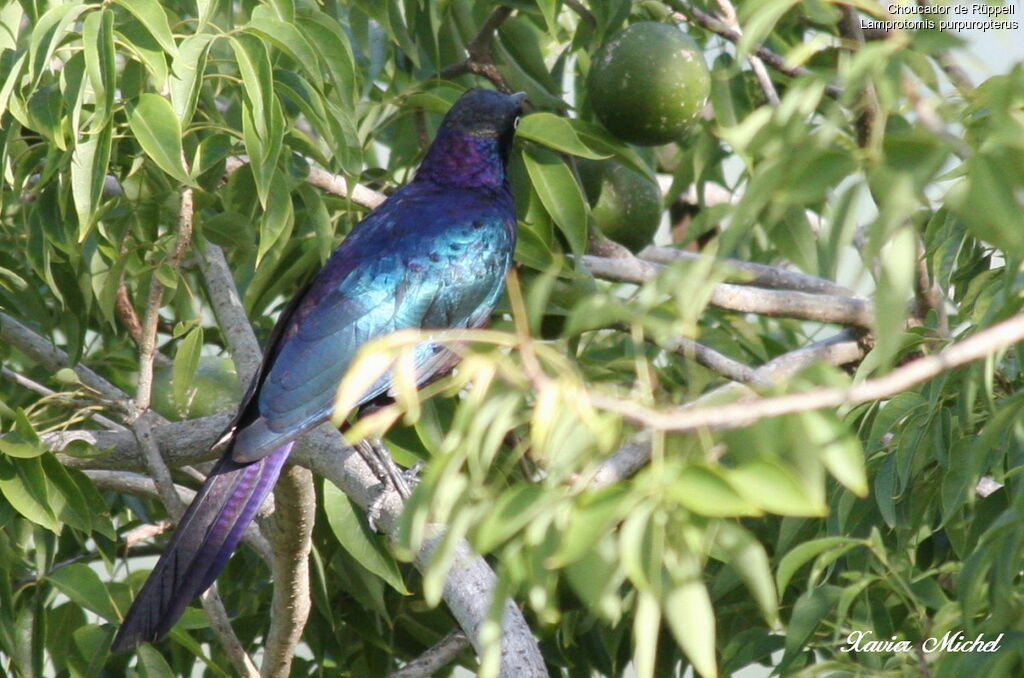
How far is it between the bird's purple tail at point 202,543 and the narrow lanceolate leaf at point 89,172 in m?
A: 0.68

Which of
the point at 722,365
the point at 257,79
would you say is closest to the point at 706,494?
the point at 257,79

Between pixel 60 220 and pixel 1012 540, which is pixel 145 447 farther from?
pixel 1012 540

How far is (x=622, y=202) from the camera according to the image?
3133 mm

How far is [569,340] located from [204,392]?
88cm

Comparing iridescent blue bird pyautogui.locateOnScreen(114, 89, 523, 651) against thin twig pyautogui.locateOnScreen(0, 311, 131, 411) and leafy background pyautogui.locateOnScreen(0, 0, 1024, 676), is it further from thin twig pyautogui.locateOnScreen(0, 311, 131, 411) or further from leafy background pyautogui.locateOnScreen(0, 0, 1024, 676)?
thin twig pyautogui.locateOnScreen(0, 311, 131, 411)

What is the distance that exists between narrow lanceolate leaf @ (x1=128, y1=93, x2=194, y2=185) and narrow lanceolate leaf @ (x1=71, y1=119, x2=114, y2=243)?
50mm

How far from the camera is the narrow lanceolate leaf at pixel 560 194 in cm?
260

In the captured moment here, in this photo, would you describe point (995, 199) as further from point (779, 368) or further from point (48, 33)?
point (779, 368)

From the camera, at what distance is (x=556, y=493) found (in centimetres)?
107

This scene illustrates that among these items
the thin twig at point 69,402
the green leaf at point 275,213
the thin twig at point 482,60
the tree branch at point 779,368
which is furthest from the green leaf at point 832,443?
the thin twig at point 482,60

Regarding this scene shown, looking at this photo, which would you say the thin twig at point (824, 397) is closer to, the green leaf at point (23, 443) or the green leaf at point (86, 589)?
the green leaf at point (23, 443)

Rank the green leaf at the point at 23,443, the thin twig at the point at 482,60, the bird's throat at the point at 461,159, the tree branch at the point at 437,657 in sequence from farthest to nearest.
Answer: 1. the bird's throat at the point at 461,159
2. the thin twig at the point at 482,60
3. the tree branch at the point at 437,657
4. the green leaf at the point at 23,443

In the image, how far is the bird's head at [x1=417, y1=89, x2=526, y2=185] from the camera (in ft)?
10.9

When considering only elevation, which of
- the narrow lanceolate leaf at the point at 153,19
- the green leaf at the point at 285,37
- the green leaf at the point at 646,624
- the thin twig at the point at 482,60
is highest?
the narrow lanceolate leaf at the point at 153,19
